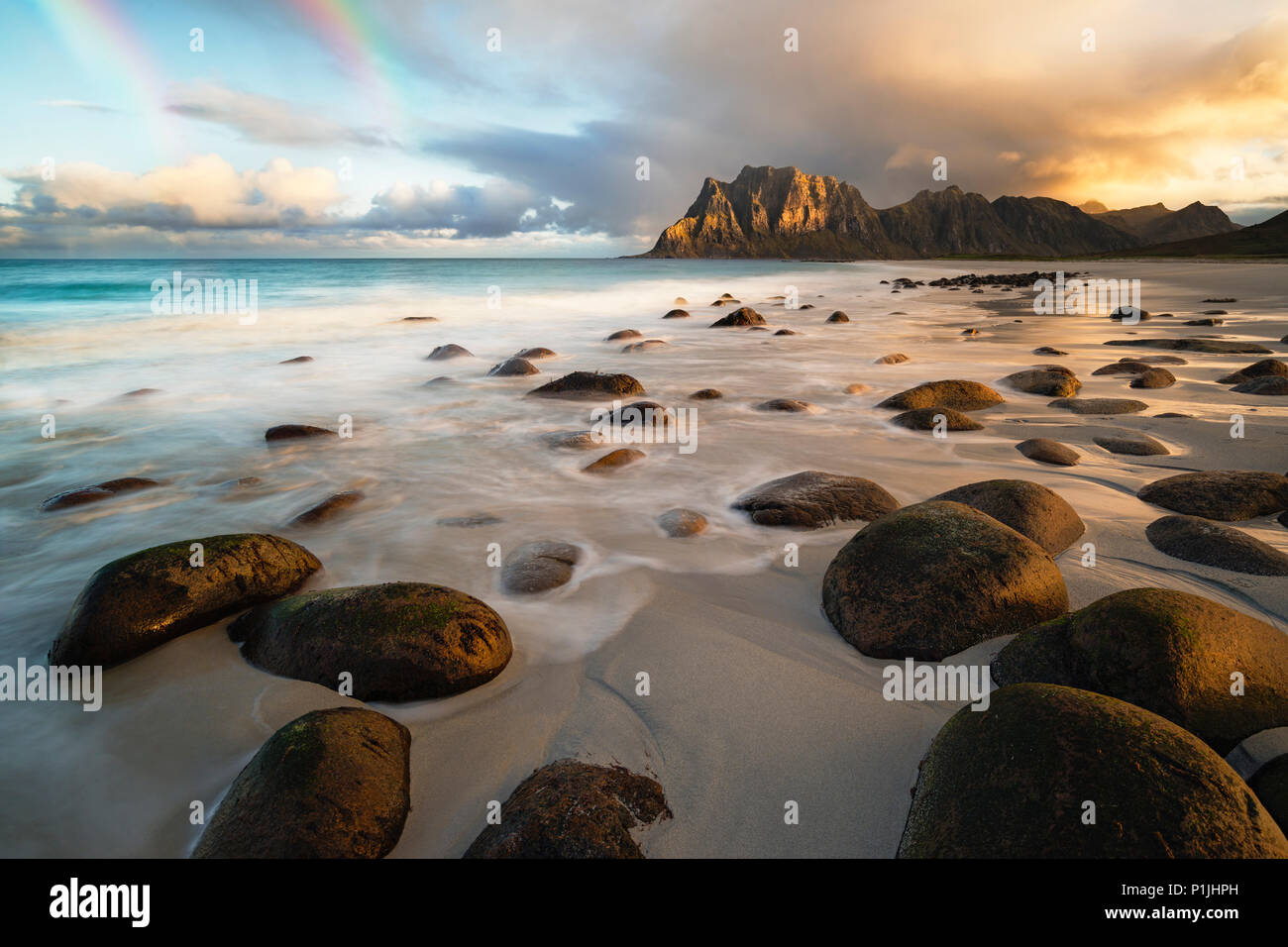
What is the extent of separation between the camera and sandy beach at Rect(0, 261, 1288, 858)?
2428 millimetres

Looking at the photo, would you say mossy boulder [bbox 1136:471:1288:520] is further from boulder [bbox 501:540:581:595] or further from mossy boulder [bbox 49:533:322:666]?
mossy boulder [bbox 49:533:322:666]

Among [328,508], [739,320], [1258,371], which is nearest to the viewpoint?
[328,508]

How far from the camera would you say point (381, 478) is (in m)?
6.37

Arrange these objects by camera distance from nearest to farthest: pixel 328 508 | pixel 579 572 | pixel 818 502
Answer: pixel 579 572 < pixel 818 502 < pixel 328 508

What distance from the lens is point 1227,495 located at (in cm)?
442

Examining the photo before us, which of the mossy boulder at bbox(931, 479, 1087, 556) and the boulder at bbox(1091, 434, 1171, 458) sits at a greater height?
the boulder at bbox(1091, 434, 1171, 458)

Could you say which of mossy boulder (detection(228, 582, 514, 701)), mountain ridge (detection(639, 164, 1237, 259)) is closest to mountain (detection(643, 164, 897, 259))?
mountain ridge (detection(639, 164, 1237, 259))

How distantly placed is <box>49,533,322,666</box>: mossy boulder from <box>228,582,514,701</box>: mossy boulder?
15.8 inches

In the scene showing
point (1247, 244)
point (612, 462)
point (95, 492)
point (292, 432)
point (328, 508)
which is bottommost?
point (328, 508)

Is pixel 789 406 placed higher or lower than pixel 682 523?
higher

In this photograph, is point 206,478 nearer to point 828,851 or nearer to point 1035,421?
point 828,851

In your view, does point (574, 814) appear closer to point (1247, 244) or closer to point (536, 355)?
point (536, 355)

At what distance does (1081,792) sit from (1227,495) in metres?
3.98

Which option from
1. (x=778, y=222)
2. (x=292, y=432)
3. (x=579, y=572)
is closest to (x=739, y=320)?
(x=292, y=432)
